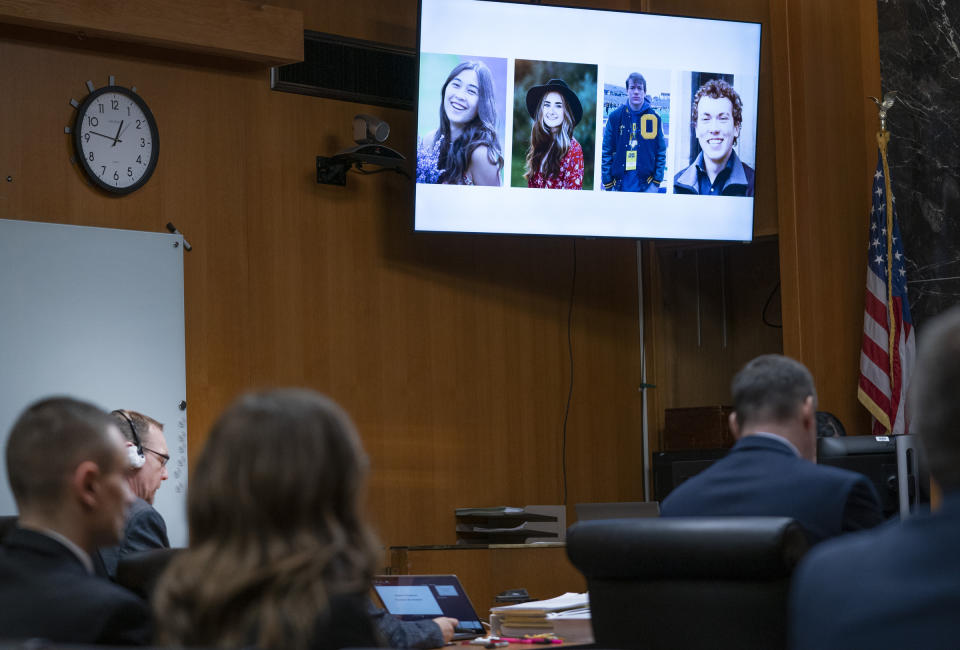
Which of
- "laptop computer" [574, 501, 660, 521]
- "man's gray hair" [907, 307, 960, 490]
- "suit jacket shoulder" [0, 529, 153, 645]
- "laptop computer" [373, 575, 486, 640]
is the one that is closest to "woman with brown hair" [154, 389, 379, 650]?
"suit jacket shoulder" [0, 529, 153, 645]

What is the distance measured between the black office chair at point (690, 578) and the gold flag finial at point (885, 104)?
472 centimetres

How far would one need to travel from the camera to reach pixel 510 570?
5699mm

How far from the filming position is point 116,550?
12.9 feet

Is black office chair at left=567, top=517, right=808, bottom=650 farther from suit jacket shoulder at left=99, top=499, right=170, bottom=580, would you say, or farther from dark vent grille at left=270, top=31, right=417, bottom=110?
dark vent grille at left=270, top=31, right=417, bottom=110

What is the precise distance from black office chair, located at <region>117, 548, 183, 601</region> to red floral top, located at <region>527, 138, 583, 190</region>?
4.11 m

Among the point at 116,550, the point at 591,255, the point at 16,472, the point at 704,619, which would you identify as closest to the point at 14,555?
the point at 16,472

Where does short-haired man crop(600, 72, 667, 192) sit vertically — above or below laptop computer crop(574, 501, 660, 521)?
above

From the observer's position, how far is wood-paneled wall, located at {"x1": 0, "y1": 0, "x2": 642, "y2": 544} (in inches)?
227

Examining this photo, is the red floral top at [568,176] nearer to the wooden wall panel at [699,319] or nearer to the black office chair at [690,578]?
the wooden wall panel at [699,319]

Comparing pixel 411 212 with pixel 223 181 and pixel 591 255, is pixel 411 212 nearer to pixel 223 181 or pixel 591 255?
pixel 223 181

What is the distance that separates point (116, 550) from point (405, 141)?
340 centimetres

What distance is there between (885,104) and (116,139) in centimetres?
397

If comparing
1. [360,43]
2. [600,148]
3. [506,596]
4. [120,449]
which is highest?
[360,43]

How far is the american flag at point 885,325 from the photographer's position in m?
6.50
